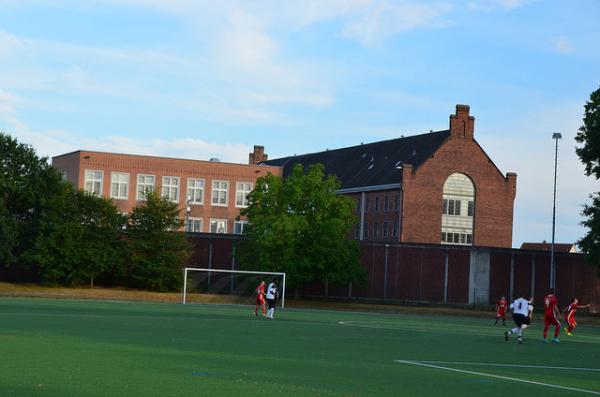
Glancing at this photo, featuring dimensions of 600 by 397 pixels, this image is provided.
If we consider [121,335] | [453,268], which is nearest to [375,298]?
[453,268]

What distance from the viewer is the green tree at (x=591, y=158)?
67.1 metres

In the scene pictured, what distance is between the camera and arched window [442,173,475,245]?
9981 centimetres

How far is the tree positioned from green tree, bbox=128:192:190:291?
15.5 ft

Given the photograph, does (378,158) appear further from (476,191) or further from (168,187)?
(168,187)

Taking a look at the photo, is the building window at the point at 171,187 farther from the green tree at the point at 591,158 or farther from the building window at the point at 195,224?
the green tree at the point at 591,158

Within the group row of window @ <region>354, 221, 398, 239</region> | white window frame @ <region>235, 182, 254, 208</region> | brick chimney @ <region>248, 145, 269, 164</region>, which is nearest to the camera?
row of window @ <region>354, 221, 398, 239</region>

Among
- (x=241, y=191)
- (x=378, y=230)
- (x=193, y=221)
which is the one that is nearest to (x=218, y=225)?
(x=193, y=221)

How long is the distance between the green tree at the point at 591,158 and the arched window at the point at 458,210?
31395 mm

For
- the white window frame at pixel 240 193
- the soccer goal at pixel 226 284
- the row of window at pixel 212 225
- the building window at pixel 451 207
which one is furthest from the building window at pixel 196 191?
the soccer goal at pixel 226 284

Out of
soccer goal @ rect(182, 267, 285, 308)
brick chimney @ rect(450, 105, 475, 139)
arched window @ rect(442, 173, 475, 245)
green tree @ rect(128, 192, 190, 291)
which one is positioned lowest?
soccer goal @ rect(182, 267, 285, 308)

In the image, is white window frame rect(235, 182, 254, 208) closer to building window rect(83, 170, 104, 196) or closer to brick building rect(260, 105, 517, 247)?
brick building rect(260, 105, 517, 247)

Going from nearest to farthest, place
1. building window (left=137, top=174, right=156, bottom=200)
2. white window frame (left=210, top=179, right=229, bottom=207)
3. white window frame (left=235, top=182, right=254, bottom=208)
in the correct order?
building window (left=137, top=174, right=156, bottom=200)
white window frame (left=210, top=179, right=229, bottom=207)
white window frame (left=235, top=182, right=254, bottom=208)

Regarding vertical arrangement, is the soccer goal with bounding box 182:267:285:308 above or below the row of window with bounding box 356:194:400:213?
below

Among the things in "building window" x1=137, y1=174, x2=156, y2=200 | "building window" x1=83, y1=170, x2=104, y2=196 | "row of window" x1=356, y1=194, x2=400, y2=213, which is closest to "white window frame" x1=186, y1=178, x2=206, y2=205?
"building window" x1=137, y1=174, x2=156, y2=200
